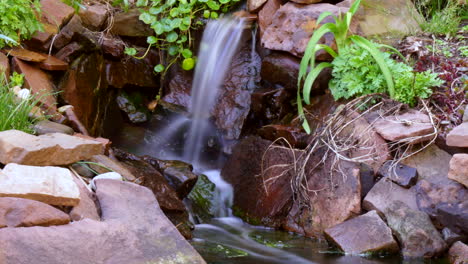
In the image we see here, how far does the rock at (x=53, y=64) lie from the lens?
17.8ft

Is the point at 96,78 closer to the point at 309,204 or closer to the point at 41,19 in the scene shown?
the point at 41,19

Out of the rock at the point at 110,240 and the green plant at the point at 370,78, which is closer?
the rock at the point at 110,240

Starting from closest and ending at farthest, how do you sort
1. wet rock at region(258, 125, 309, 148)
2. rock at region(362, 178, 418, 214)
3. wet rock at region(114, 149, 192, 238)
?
rock at region(362, 178, 418, 214)
wet rock at region(114, 149, 192, 238)
wet rock at region(258, 125, 309, 148)

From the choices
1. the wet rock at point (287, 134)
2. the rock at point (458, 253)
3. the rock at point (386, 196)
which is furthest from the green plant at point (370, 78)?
the rock at point (458, 253)

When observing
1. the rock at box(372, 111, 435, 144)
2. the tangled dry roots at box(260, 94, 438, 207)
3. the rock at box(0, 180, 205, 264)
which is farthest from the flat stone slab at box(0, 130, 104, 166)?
the rock at box(372, 111, 435, 144)

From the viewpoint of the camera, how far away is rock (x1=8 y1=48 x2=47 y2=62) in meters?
5.23

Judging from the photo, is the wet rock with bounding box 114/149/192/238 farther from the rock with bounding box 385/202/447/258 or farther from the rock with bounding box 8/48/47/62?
the rock with bounding box 385/202/447/258

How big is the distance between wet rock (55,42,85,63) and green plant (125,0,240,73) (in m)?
0.71

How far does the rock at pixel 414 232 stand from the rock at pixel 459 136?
0.56 meters

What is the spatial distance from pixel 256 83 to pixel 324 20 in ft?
3.54

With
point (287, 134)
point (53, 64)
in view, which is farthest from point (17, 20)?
point (287, 134)

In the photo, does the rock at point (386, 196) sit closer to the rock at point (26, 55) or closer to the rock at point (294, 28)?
the rock at point (294, 28)

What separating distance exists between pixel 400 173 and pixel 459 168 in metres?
0.49

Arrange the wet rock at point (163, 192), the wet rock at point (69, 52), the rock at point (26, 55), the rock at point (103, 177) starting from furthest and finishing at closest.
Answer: the wet rock at point (69, 52) < the rock at point (26, 55) < the wet rock at point (163, 192) < the rock at point (103, 177)
